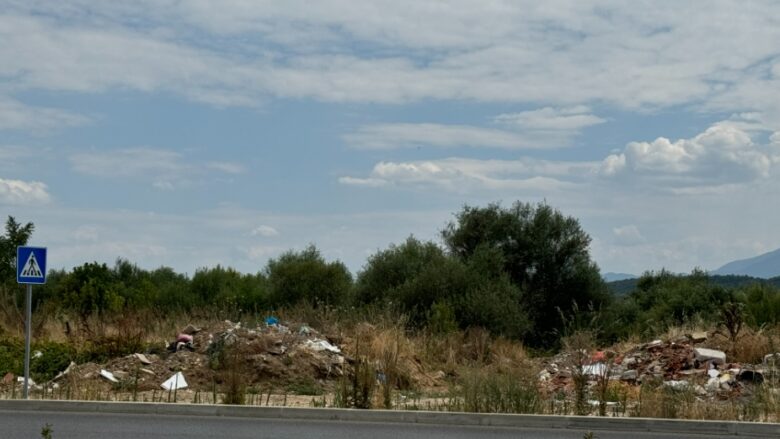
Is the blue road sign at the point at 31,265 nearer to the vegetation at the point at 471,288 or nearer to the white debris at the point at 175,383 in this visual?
the white debris at the point at 175,383

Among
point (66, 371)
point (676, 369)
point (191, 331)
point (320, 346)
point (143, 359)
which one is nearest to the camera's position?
point (66, 371)

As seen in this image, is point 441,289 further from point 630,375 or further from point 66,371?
point 66,371

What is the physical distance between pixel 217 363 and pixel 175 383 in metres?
1.27

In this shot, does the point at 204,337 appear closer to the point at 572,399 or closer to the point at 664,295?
the point at 572,399

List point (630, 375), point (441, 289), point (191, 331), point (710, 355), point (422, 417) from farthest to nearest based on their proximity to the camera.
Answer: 1. point (441, 289)
2. point (191, 331)
3. point (710, 355)
4. point (630, 375)
5. point (422, 417)

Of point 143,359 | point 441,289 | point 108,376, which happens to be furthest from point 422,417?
point 441,289

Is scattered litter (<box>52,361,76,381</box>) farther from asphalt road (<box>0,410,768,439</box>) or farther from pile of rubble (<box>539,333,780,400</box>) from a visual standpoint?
pile of rubble (<box>539,333,780,400</box>)

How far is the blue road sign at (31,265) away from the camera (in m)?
19.3

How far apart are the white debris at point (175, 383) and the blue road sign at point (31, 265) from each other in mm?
3676

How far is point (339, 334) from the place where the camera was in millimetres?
27500

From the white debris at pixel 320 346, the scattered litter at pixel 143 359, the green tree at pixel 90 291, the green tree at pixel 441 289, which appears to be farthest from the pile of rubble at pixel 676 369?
the green tree at pixel 90 291

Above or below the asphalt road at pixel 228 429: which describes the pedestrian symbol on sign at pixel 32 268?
above

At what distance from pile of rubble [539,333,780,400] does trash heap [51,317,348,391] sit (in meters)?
5.15

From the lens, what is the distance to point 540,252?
49.8 m
